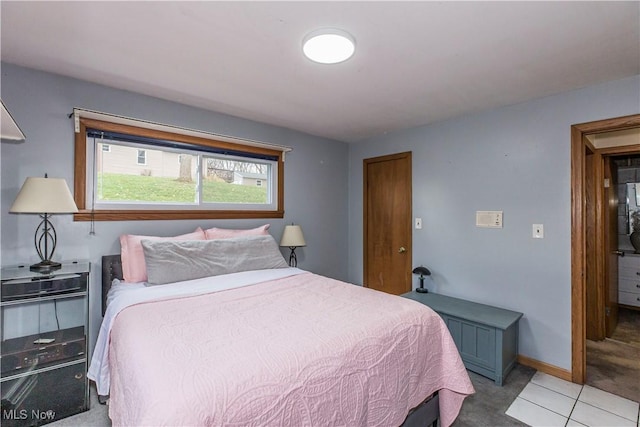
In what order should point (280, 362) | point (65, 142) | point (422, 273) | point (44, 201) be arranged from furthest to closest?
1. point (422, 273)
2. point (65, 142)
3. point (44, 201)
4. point (280, 362)

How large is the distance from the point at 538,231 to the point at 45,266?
3730mm

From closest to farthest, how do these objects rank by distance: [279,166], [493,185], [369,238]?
Result: [493,185]
[279,166]
[369,238]

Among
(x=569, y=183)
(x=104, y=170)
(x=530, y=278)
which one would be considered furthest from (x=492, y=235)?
(x=104, y=170)

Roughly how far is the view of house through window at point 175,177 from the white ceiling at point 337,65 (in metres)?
0.54

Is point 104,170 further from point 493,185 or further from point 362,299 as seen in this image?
point 493,185

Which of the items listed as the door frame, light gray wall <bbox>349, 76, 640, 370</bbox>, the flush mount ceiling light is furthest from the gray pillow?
the door frame

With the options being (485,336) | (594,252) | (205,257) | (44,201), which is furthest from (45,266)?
(594,252)

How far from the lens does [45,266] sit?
6.34 ft

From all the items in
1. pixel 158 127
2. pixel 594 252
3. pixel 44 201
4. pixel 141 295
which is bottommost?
pixel 141 295

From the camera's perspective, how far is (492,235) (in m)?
2.84

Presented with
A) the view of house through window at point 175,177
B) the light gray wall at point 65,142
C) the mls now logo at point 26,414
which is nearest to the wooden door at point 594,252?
Answer: the light gray wall at point 65,142

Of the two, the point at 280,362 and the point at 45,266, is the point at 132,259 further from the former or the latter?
the point at 280,362

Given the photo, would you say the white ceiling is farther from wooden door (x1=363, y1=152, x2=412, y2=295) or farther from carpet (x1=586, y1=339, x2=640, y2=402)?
carpet (x1=586, y1=339, x2=640, y2=402)

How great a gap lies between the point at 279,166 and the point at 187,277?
166 cm
